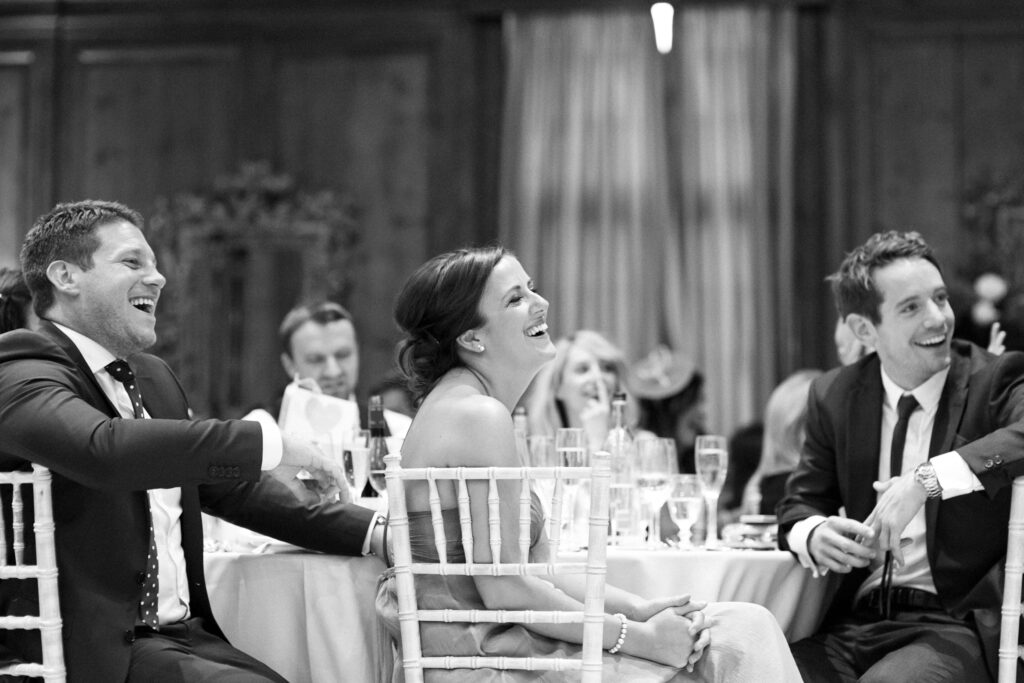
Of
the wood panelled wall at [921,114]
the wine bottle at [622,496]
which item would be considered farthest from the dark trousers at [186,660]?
the wood panelled wall at [921,114]

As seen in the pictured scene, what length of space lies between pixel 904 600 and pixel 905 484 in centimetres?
46

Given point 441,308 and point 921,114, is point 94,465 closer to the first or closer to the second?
point 441,308

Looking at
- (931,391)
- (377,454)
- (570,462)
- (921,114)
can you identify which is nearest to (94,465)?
(377,454)

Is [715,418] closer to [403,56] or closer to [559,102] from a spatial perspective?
[559,102]

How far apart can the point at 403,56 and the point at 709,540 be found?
5.35m

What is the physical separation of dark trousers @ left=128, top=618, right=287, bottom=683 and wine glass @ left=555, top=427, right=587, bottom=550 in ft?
2.85

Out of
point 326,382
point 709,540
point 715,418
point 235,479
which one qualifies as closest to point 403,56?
point 715,418

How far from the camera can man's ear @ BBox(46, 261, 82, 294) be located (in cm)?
290

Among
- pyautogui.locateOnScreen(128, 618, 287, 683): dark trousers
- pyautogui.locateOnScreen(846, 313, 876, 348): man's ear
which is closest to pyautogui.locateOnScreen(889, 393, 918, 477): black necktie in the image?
pyautogui.locateOnScreen(846, 313, 876, 348): man's ear

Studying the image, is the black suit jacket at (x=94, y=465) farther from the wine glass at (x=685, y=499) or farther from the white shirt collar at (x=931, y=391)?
the white shirt collar at (x=931, y=391)

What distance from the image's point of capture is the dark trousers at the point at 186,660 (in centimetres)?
267

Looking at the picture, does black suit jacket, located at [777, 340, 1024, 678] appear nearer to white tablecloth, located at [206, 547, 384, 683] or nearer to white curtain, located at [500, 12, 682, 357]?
white tablecloth, located at [206, 547, 384, 683]

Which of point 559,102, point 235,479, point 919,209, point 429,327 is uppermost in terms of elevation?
point 559,102

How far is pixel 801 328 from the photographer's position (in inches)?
306
